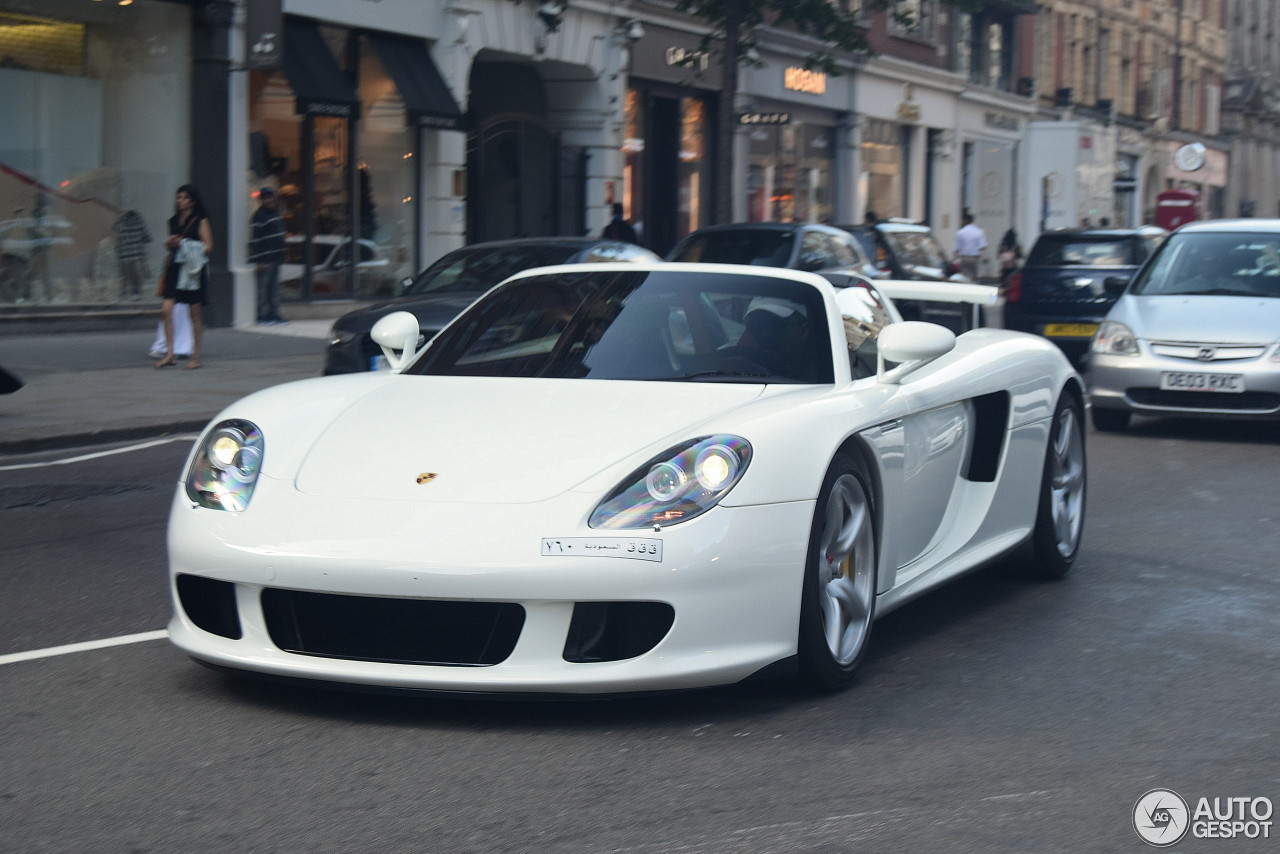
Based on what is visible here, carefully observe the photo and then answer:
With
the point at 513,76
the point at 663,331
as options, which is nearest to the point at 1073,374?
the point at 663,331

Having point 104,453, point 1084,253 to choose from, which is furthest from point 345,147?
point 104,453

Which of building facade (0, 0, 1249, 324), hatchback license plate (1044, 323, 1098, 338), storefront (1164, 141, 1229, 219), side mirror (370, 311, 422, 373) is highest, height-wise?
storefront (1164, 141, 1229, 219)

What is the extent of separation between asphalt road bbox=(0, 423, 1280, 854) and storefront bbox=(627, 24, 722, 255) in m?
23.8

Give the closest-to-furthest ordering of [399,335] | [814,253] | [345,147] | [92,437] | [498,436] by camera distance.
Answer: [498,436], [399,335], [92,437], [814,253], [345,147]

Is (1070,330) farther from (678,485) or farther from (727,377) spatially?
(678,485)

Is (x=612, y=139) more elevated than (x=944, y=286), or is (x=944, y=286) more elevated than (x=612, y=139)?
(x=612, y=139)

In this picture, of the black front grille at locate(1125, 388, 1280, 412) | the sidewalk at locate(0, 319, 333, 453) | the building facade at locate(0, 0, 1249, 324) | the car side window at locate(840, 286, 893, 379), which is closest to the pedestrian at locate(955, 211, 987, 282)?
the building facade at locate(0, 0, 1249, 324)

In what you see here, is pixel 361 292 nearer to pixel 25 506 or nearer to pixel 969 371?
pixel 25 506

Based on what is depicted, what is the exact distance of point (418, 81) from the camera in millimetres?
23391

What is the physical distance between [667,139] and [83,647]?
89.2ft

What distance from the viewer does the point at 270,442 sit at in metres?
4.59

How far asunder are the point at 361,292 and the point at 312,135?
2335 mm

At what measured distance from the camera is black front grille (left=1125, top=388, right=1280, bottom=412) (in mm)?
11367

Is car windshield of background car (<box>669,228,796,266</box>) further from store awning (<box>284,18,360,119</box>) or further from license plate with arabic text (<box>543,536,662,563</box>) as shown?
license plate with arabic text (<box>543,536,662,563</box>)
